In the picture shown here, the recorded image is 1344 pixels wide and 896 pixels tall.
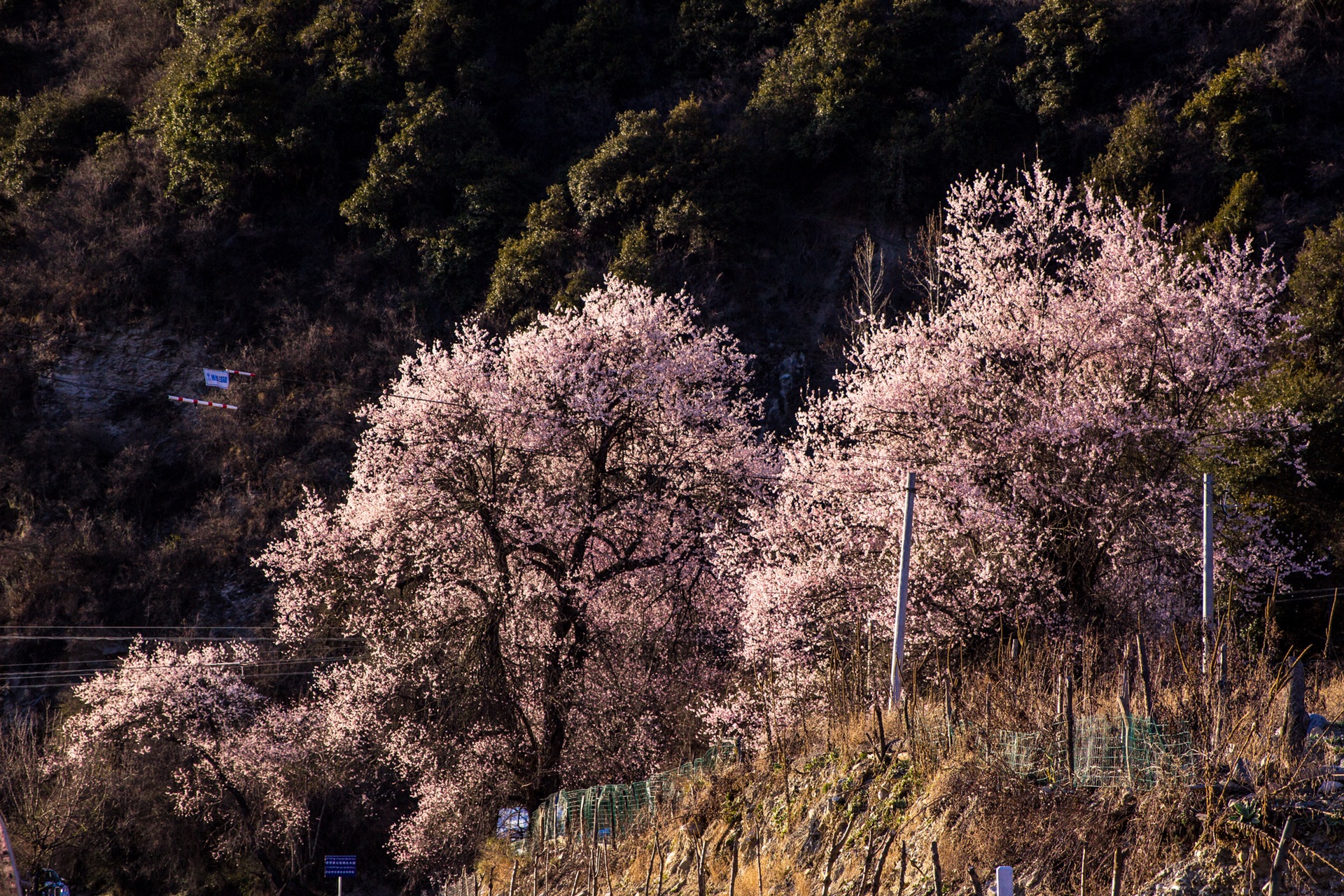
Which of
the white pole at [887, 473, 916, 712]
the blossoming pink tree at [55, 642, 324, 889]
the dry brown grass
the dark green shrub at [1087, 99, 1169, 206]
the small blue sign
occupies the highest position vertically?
the dark green shrub at [1087, 99, 1169, 206]

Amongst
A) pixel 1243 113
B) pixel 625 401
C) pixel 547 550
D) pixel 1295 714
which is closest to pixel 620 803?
pixel 547 550

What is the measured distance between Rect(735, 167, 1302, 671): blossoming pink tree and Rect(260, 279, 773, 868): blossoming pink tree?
105 inches

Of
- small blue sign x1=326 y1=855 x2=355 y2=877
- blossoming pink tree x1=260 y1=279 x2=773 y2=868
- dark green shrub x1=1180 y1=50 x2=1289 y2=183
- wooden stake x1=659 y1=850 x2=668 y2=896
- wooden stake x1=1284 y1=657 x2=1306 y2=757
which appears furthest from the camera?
dark green shrub x1=1180 y1=50 x2=1289 y2=183

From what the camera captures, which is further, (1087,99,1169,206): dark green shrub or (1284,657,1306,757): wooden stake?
(1087,99,1169,206): dark green shrub

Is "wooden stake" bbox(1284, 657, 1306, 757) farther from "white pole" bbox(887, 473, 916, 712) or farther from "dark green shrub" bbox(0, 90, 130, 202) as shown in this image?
"dark green shrub" bbox(0, 90, 130, 202)

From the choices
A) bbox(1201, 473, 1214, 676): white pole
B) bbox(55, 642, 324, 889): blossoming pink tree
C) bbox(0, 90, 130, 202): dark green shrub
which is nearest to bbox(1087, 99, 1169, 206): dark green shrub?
bbox(1201, 473, 1214, 676): white pole

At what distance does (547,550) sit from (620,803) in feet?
14.4

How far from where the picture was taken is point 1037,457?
42.5 feet

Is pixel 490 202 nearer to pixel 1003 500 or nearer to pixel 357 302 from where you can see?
pixel 357 302

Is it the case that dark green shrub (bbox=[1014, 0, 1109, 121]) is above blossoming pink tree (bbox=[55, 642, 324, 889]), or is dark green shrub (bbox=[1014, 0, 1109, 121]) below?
above

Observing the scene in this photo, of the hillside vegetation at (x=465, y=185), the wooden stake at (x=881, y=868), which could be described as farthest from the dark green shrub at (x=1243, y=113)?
the wooden stake at (x=881, y=868)

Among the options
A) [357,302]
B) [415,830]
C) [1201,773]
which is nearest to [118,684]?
[415,830]

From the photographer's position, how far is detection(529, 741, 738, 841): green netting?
12.0 meters

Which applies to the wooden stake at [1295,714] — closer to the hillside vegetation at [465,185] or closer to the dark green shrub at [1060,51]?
the hillside vegetation at [465,185]
